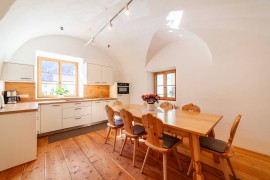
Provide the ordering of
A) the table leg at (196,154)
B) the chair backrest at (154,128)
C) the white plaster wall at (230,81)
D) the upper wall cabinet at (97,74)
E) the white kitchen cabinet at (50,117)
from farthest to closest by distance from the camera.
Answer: the upper wall cabinet at (97,74)
the white kitchen cabinet at (50,117)
the white plaster wall at (230,81)
the chair backrest at (154,128)
the table leg at (196,154)

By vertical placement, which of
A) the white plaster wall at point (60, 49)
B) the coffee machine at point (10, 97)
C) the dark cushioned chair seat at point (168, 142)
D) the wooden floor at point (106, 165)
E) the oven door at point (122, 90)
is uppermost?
the white plaster wall at point (60, 49)

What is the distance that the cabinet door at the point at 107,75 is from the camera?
426 centimetres

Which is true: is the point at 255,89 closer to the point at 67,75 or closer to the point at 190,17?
the point at 190,17

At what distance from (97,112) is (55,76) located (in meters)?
1.89

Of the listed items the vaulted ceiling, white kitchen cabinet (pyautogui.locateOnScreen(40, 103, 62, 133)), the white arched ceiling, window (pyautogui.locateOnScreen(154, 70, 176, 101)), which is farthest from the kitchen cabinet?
the white arched ceiling

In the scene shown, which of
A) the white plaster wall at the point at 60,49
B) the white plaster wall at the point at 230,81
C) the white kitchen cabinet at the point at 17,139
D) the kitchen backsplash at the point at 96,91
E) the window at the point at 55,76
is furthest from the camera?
the kitchen backsplash at the point at 96,91

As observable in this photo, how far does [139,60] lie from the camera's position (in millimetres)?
3936

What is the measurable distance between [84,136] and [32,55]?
2.71m

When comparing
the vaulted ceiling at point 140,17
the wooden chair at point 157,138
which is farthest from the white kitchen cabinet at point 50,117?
the wooden chair at point 157,138

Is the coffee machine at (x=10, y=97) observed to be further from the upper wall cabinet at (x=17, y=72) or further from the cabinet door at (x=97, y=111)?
the cabinet door at (x=97, y=111)

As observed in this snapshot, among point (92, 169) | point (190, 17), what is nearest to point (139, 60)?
point (190, 17)

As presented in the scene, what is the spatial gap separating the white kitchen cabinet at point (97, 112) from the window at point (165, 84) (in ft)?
6.90

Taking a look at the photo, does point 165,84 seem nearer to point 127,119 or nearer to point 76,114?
point 127,119

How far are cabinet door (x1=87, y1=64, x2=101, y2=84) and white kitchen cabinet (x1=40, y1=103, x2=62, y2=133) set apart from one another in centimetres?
127
